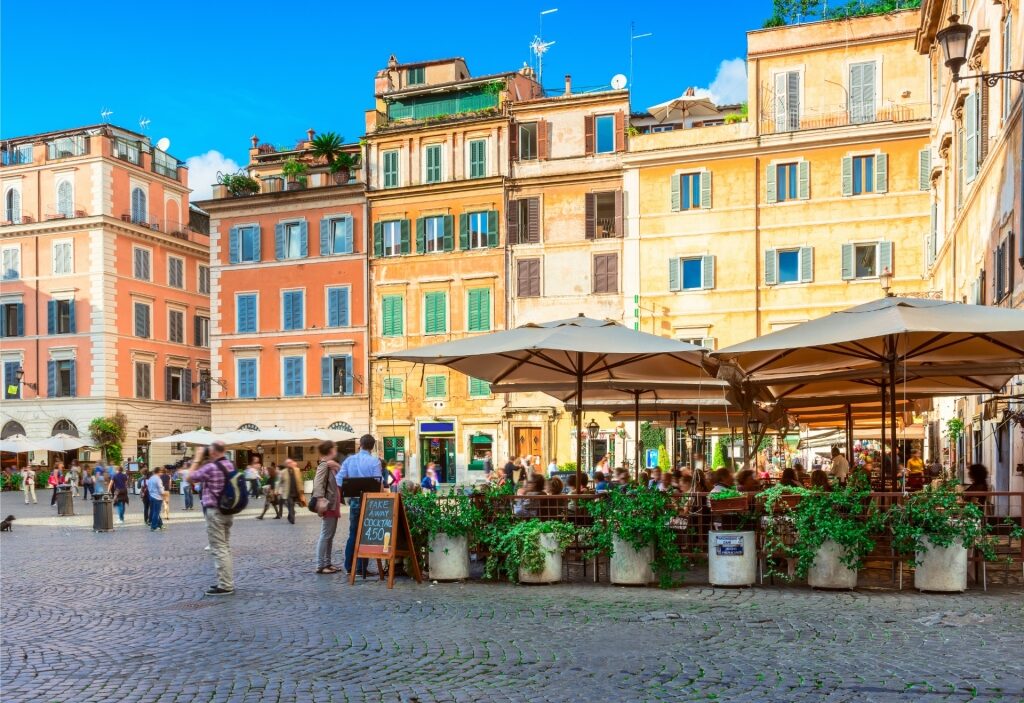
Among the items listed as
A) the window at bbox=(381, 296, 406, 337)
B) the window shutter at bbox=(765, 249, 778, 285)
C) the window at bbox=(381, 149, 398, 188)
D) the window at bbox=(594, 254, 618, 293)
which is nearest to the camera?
the window shutter at bbox=(765, 249, 778, 285)

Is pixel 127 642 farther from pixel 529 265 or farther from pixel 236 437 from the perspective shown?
pixel 529 265

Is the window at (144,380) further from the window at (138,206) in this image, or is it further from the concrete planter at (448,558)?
the concrete planter at (448,558)

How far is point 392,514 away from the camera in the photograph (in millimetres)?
11055

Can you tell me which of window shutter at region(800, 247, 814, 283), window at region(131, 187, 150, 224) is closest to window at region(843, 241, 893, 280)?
window shutter at region(800, 247, 814, 283)

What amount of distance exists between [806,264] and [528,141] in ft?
37.3

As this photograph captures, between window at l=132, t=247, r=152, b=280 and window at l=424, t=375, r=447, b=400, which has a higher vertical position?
window at l=132, t=247, r=152, b=280

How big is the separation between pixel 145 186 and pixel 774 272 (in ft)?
102

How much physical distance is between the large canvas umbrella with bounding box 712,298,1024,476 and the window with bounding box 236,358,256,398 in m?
32.5

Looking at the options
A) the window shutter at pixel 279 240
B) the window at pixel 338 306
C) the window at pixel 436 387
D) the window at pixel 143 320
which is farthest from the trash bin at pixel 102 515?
the window at pixel 143 320

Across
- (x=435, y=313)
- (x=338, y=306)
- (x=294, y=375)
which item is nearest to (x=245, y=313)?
(x=294, y=375)

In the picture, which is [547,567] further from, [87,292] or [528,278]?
[87,292]

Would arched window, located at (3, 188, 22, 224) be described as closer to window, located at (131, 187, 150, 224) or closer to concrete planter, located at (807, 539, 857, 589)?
window, located at (131, 187, 150, 224)

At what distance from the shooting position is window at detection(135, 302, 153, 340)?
1988 inches

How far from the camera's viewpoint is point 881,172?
3447 cm
